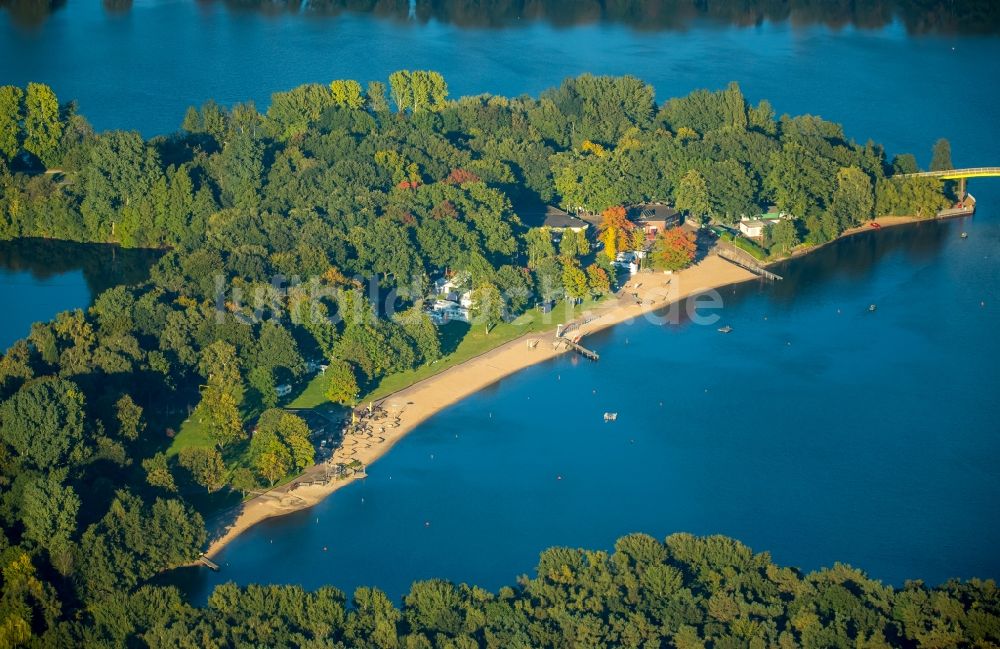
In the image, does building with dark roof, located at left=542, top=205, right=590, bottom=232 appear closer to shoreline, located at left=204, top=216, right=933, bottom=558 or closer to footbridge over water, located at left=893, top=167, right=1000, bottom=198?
shoreline, located at left=204, top=216, right=933, bottom=558

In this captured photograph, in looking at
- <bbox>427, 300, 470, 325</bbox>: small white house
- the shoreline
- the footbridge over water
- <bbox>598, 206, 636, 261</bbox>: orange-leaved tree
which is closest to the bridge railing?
the footbridge over water

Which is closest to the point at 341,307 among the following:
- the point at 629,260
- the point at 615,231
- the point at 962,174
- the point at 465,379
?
the point at 465,379

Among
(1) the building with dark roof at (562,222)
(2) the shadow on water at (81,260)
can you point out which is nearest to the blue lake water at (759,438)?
(1) the building with dark roof at (562,222)

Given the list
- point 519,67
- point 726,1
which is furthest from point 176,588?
point 726,1

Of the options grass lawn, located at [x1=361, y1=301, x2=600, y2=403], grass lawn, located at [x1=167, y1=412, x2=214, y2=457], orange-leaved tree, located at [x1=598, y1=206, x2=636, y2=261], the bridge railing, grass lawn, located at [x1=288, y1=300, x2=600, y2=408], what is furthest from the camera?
the bridge railing

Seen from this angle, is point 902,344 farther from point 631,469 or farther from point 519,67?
point 519,67

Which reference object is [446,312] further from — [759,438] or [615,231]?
[759,438]
